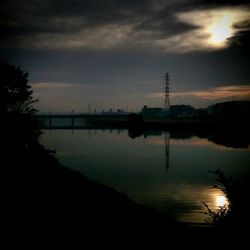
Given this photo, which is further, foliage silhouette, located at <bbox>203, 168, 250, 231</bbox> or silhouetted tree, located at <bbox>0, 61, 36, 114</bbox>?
silhouetted tree, located at <bbox>0, 61, 36, 114</bbox>

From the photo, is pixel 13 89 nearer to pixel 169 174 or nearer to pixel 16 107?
pixel 16 107

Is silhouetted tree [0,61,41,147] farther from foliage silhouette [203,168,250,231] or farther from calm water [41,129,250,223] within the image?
foliage silhouette [203,168,250,231]

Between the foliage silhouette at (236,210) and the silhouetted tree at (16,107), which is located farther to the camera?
the silhouetted tree at (16,107)

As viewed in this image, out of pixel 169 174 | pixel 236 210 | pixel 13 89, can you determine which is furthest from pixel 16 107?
pixel 236 210

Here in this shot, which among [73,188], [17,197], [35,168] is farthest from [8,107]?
[17,197]

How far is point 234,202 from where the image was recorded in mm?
11602

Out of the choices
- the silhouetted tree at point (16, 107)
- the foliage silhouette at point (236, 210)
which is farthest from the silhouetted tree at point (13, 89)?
the foliage silhouette at point (236, 210)

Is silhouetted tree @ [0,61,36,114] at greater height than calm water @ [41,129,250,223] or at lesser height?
greater

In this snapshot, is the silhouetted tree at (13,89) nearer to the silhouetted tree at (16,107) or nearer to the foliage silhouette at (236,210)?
the silhouetted tree at (16,107)

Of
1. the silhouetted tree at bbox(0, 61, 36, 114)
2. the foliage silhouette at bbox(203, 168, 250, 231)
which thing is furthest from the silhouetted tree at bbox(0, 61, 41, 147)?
the foliage silhouette at bbox(203, 168, 250, 231)

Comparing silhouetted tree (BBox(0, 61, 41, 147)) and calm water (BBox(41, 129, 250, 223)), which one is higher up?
silhouetted tree (BBox(0, 61, 41, 147))

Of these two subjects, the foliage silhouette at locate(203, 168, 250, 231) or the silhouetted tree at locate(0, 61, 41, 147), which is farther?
the silhouetted tree at locate(0, 61, 41, 147)

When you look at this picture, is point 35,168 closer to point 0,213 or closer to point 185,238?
point 0,213

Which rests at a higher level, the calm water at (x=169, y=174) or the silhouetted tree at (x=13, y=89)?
the silhouetted tree at (x=13, y=89)
